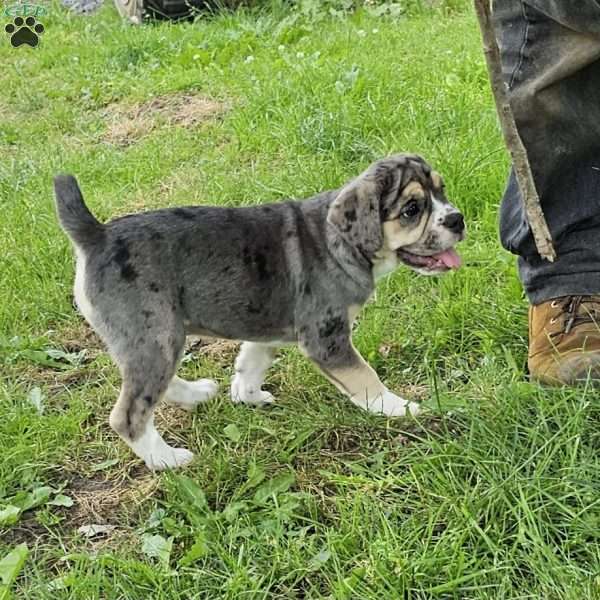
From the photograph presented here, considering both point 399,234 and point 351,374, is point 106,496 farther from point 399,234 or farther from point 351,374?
point 399,234

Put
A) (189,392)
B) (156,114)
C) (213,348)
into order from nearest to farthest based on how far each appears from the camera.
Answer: (189,392) → (213,348) → (156,114)

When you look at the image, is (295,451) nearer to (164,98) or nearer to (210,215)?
(210,215)

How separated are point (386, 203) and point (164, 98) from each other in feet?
13.1

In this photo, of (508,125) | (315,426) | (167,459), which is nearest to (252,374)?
(315,426)

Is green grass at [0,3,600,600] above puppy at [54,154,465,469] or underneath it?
underneath

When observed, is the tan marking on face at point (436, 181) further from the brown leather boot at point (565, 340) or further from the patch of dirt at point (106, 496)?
the patch of dirt at point (106, 496)

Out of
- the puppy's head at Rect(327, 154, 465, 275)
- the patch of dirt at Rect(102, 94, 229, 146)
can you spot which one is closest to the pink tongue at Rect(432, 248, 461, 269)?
the puppy's head at Rect(327, 154, 465, 275)

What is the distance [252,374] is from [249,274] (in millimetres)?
421

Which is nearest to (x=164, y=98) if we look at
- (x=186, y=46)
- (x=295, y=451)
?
(x=186, y=46)

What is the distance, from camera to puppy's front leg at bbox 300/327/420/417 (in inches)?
119

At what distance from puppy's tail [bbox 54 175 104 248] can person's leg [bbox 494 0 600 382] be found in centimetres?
141

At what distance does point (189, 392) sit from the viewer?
10.6 ft

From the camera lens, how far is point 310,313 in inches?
122

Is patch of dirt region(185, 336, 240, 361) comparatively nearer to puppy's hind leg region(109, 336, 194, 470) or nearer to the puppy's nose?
puppy's hind leg region(109, 336, 194, 470)
